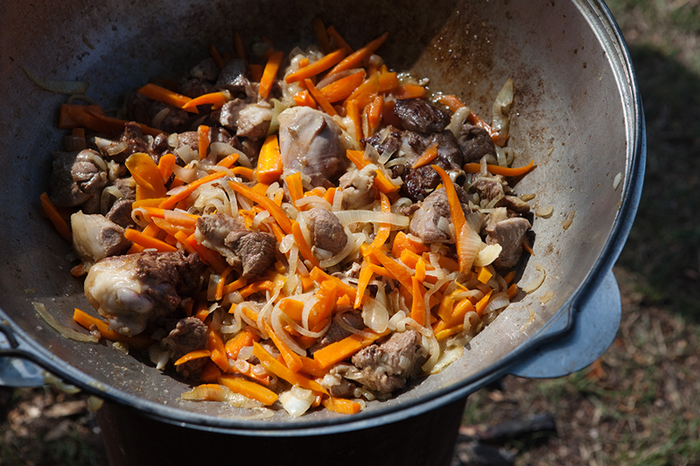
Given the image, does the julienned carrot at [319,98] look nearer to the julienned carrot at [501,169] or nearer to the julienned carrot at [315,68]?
the julienned carrot at [315,68]

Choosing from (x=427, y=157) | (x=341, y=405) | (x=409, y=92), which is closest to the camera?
(x=341, y=405)

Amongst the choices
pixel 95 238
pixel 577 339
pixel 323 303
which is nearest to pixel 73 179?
pixel 95 238

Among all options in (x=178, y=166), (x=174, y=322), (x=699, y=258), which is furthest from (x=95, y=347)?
(x=699, y=258)

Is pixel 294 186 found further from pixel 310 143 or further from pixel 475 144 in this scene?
pixel 475 144

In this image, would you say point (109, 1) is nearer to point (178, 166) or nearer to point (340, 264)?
point (178, 166)

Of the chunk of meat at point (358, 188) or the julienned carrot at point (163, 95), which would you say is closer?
the chunk of meat at point (358, 188)

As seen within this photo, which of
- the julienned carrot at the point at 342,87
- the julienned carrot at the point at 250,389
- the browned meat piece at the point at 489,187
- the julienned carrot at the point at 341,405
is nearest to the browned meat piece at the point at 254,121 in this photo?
the julienned carrot at the point at 342,87

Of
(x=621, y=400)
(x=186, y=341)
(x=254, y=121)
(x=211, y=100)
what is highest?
(x=211, y=100)
